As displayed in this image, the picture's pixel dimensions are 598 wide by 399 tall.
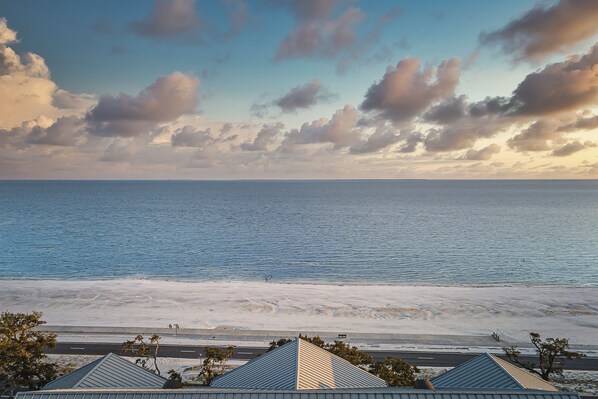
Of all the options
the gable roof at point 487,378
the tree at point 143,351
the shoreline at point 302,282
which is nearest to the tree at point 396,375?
the gable roof at point 487,378

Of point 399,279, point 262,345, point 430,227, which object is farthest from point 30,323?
point 430,227

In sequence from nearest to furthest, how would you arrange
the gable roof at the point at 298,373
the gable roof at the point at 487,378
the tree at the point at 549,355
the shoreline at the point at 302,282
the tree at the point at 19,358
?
the gable roof at the point at 298,373
the gable roof at the point at 487,378
the tree at the point at 19,358
the tree at the point at 549,355
the shoreline at the point at 302,282

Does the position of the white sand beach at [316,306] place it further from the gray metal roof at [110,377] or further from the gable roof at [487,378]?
the gray metal roof at [110,377]

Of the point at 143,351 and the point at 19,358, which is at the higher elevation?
the point at 19,358

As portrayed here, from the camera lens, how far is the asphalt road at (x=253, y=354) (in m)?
44.4

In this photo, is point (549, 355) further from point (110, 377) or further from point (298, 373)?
point (110, 377)

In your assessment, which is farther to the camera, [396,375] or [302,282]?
[302,282]

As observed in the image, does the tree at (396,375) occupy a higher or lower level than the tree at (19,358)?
lower

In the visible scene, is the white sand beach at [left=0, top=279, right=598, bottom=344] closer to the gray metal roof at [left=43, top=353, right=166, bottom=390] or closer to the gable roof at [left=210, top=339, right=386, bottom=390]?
the gable roof at [left=210, top=339, right=386, bottom=390]

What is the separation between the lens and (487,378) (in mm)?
25438

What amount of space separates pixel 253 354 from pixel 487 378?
27.6 meters

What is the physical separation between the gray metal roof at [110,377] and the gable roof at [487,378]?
1892cm

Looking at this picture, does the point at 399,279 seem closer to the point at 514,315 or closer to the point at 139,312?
the point at 514,315

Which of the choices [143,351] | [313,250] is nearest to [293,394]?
[143,351]
